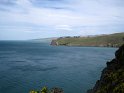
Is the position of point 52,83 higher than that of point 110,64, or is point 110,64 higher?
point 110,64

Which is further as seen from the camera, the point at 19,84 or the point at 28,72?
the point at 28,72

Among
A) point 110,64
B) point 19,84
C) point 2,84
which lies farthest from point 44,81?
point 110,64

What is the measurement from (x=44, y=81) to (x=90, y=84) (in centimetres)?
2163

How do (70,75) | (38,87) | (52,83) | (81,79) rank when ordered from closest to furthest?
(38,87) → (52,83) → (81,79) → (70,75)

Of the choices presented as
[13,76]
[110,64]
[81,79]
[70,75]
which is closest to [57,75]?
[70,75]

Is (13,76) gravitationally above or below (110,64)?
below

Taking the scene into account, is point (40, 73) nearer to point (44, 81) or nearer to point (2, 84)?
point (44, 81)

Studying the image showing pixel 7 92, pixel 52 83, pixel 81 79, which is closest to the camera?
pixel 7 92

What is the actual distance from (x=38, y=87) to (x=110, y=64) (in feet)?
124

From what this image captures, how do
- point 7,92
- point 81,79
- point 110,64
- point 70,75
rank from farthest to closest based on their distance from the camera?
point 70,75 < point 81,79 < point 7,92 < point 110,64

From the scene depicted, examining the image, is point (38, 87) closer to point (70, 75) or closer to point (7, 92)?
point (7, 92)

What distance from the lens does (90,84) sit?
324 ft

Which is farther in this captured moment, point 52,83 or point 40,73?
point 40,73

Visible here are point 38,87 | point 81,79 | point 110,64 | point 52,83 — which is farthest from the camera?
point 81,79
